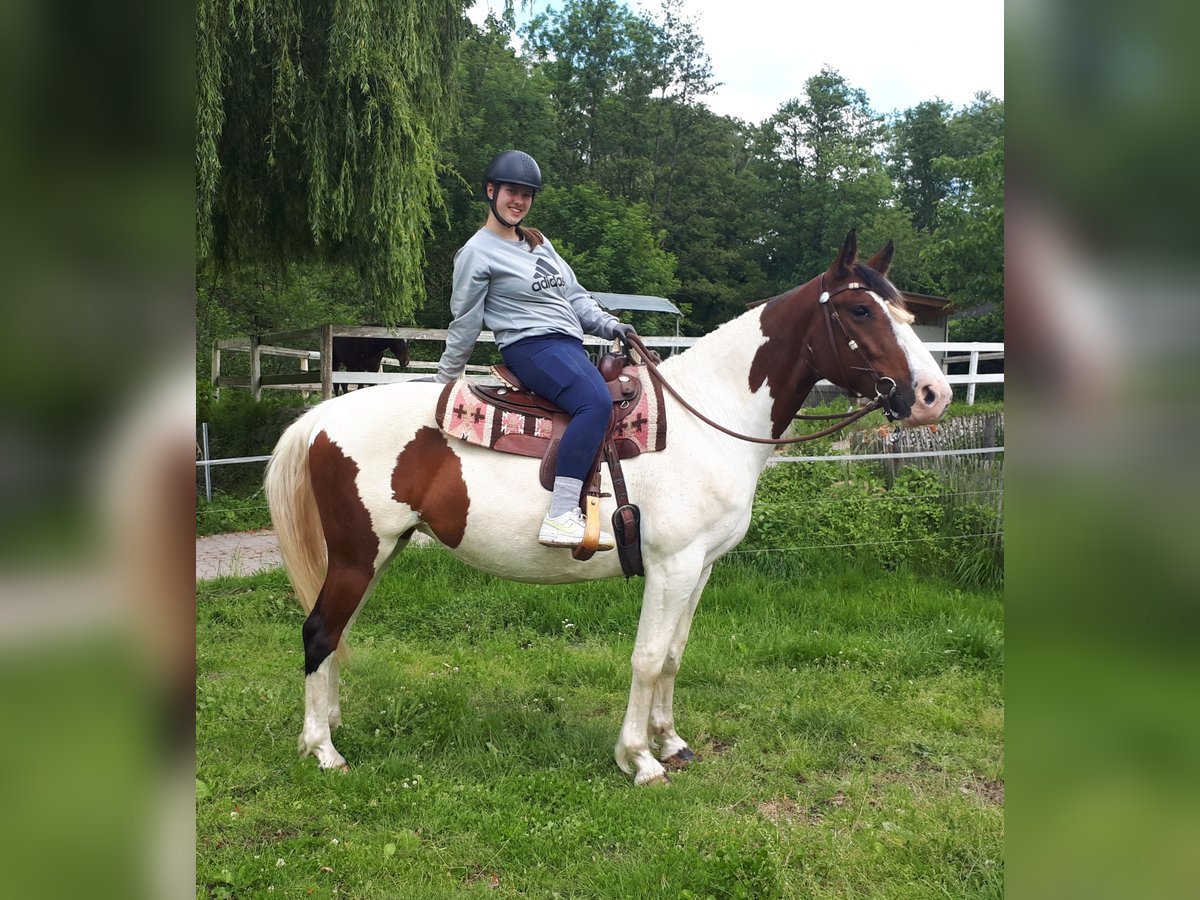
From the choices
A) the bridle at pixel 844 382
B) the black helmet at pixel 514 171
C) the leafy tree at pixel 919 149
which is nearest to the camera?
the bridle at pixel 844 382

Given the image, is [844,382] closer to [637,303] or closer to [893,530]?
[893,530]

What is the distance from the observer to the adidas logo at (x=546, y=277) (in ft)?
12.2

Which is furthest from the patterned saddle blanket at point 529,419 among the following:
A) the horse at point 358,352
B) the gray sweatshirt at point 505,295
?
the horse at point 358,352

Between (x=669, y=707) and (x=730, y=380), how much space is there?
1.63 m

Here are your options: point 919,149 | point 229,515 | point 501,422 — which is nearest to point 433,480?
point 501,422

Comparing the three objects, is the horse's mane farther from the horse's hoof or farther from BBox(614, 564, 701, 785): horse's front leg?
the horse's hoof

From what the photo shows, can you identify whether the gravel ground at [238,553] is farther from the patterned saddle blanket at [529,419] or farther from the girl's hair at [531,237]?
the girl's hair at [531,237]

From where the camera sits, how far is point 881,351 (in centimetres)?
351

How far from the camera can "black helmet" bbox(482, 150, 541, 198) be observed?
360cm

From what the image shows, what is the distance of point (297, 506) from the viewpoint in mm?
3951

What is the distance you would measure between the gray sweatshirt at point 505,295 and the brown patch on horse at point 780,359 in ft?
2.85
